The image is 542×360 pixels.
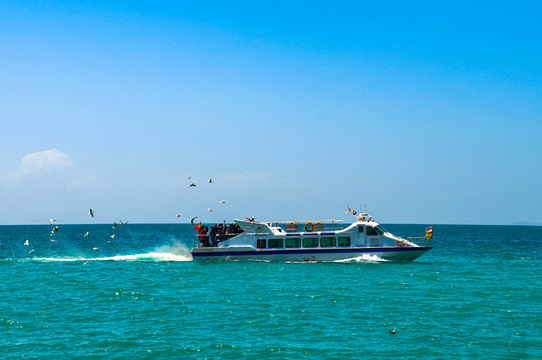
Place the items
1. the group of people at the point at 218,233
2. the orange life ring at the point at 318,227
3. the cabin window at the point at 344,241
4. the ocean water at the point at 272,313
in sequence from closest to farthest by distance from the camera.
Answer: the ocean water at the point at 272,313 < the cabin window at the point at 344,241 < the orange life ring at the point at 318,227 < the group of people at the point at 218,233

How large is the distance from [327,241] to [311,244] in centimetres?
167

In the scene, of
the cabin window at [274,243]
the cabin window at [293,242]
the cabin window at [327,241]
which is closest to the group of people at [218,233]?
the cabin window at [274,243]

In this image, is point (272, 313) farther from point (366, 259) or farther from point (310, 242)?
point (366, 259)

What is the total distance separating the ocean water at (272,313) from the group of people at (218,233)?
21.4 ft

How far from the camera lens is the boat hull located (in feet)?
155

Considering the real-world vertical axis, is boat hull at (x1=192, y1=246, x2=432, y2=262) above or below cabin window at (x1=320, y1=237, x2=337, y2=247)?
below

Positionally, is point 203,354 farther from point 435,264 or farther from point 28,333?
point 435,264

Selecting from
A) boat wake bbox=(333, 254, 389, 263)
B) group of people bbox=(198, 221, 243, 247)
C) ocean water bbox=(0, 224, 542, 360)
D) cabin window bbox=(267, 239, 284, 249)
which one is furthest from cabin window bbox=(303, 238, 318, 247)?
group of people bbox=(198, 221, 243, 247)

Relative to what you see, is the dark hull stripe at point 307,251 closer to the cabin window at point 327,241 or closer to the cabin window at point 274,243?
the cabin window at point 274,243

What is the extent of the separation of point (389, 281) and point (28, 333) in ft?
81.7

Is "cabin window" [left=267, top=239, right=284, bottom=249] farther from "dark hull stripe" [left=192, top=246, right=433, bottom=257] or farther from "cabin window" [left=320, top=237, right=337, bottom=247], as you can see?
"cabin window" [left=320, top=237, right=337, bottom=247]

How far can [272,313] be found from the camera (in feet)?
84.8

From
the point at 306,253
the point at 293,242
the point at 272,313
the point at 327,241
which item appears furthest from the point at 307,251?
the point at 272,313

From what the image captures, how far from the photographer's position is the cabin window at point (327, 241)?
4794 cm
